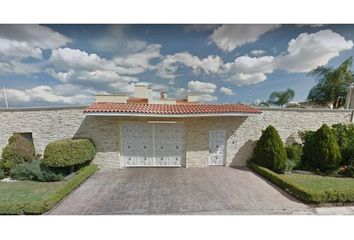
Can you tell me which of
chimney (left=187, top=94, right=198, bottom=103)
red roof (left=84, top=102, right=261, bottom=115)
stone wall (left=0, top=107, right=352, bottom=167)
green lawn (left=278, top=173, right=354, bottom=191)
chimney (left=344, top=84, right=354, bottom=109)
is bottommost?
green lawn (left=278, top=173, right=354, bottom=191)

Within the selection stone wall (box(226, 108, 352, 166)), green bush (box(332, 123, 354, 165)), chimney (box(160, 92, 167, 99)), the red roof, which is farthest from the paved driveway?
chimney (box(160, 92, 167, 99))

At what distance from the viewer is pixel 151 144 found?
10.6 meters

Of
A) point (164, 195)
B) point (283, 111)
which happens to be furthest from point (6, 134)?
point (283, 111)

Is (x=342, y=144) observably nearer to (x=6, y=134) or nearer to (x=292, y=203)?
(x=292, y=203)

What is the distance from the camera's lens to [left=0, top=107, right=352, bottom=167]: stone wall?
33.7ft

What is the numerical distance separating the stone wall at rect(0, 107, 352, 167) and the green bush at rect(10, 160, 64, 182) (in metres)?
1.48

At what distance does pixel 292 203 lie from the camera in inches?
256

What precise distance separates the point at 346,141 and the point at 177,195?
9.74 metres

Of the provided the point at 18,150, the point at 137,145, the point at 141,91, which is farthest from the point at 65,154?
the point at 141,91

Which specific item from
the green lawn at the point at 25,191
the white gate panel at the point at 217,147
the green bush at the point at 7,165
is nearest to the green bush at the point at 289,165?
the white gate panel at the point at 217,147

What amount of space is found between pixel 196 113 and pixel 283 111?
5.60 meters

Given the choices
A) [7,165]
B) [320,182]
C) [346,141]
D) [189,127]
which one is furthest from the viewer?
[189,127]

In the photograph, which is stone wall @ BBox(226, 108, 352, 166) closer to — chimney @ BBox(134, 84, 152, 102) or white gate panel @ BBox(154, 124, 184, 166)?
white gate panel @ BBox(154, 124, 184, 166)

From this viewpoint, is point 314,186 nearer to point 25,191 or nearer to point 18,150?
point 25,191
